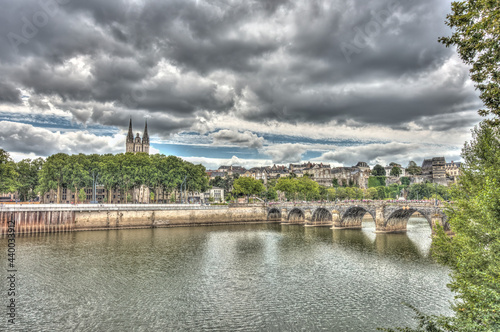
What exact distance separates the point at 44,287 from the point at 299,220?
242 ft

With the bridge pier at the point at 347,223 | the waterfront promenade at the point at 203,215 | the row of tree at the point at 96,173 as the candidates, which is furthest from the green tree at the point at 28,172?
the bridge pier at the point at 347,223

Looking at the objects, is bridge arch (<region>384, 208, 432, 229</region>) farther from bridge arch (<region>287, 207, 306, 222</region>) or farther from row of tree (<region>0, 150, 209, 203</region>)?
row of tree (<region>0, 150, 209, 203</region>)

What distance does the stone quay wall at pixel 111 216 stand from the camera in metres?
63.6

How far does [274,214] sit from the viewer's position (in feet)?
328

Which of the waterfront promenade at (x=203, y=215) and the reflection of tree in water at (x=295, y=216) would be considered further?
the reflection of tree in water at (x=295, y=216)

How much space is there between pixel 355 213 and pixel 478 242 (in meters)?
63.5

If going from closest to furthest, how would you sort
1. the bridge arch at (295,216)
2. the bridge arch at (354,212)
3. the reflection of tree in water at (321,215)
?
1. the bridge arch at (354,212)
2. the reflection of tree in water at (321,215)
3. the bridge arch at (295,216)

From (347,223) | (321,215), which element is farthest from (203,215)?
(347,223)

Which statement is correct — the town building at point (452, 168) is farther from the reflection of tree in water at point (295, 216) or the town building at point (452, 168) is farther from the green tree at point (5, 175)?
the green tree at point (5, 175)

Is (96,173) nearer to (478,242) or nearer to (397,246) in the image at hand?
(397,246)

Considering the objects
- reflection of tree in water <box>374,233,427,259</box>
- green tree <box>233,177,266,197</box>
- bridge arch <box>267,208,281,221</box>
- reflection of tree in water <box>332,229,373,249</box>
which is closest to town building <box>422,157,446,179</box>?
green tree <box>233,177,266,197</box>

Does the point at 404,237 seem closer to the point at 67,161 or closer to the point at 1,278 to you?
the point at 1,278

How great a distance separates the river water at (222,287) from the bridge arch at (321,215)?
108ft

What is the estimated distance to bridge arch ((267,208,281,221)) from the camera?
9864cm
